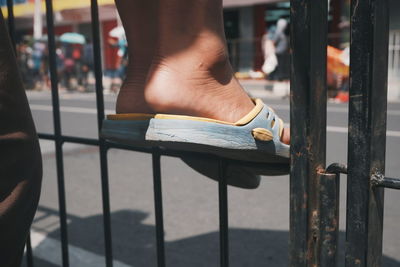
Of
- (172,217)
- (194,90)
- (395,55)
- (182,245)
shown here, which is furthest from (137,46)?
(395,55)

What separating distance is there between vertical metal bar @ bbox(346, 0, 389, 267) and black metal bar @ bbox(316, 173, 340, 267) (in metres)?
0.04

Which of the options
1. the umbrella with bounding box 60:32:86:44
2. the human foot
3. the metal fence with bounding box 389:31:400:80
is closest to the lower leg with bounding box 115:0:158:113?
the human foot

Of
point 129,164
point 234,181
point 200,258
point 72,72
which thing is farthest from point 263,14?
point 234,181

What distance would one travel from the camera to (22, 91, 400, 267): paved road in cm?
250

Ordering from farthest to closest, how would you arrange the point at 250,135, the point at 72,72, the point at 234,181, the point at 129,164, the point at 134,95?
1. the point at 72,72
2. the point at 129,164
3. the point at 234,181
4. the point at 134,95
5. the point at 250,135

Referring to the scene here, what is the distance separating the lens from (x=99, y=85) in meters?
1.40

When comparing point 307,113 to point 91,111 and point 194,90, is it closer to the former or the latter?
point 194,90

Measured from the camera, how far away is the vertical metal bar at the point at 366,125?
80 cm

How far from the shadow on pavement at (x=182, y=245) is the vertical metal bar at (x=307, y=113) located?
1.51 metres

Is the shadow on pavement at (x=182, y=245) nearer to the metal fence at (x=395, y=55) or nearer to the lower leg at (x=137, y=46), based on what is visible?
the lower leg at (x=137, y=46)

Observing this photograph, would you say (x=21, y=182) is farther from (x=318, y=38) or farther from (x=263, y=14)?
(x=263, y=14)

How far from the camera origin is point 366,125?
827 mm

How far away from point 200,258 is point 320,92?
1718 mm

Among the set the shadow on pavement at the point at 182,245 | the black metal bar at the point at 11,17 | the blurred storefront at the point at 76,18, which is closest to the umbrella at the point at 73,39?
the blurred storefront at the point at 76,18
